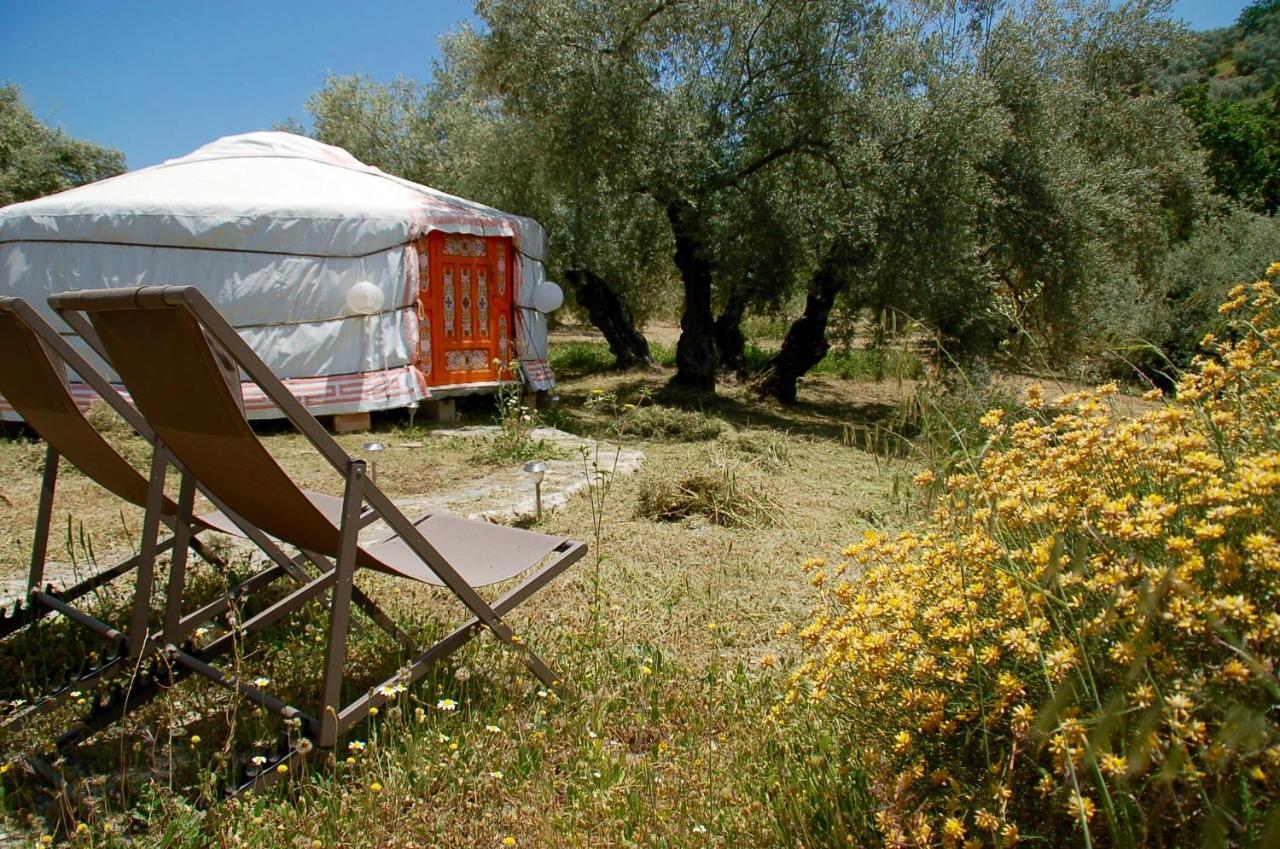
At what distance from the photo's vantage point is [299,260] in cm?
759

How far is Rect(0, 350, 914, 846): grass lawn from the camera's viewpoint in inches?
68.4

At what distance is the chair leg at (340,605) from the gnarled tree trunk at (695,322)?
7848 millimetres

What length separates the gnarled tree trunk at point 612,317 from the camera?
12.2m

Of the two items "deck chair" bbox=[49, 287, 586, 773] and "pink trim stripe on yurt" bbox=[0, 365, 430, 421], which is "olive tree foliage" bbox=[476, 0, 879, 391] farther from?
"deck chair" bbox=[49, 287, 586, 773]

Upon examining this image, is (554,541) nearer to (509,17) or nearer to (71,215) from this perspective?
(71,215)

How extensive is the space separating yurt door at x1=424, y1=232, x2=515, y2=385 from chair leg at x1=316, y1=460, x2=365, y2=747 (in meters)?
6.69

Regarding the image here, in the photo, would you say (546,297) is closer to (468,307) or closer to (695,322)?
(468,307)

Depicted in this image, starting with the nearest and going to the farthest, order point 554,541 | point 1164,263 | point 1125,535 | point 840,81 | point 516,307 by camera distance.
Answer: point 1125,535 < point 554,541 < point 840,81 < point 516,307 < point 1164,263

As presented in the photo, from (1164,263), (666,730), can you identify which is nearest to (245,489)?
(666,730)

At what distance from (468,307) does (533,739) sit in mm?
7129

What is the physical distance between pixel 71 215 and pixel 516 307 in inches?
155

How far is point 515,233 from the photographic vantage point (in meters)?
8.91

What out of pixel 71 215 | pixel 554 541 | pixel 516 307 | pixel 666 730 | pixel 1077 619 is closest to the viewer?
pixel 1077 619

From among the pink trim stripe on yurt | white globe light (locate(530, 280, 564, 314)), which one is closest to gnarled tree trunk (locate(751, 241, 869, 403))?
white globe light (locate(530, 280, 564, 314))
